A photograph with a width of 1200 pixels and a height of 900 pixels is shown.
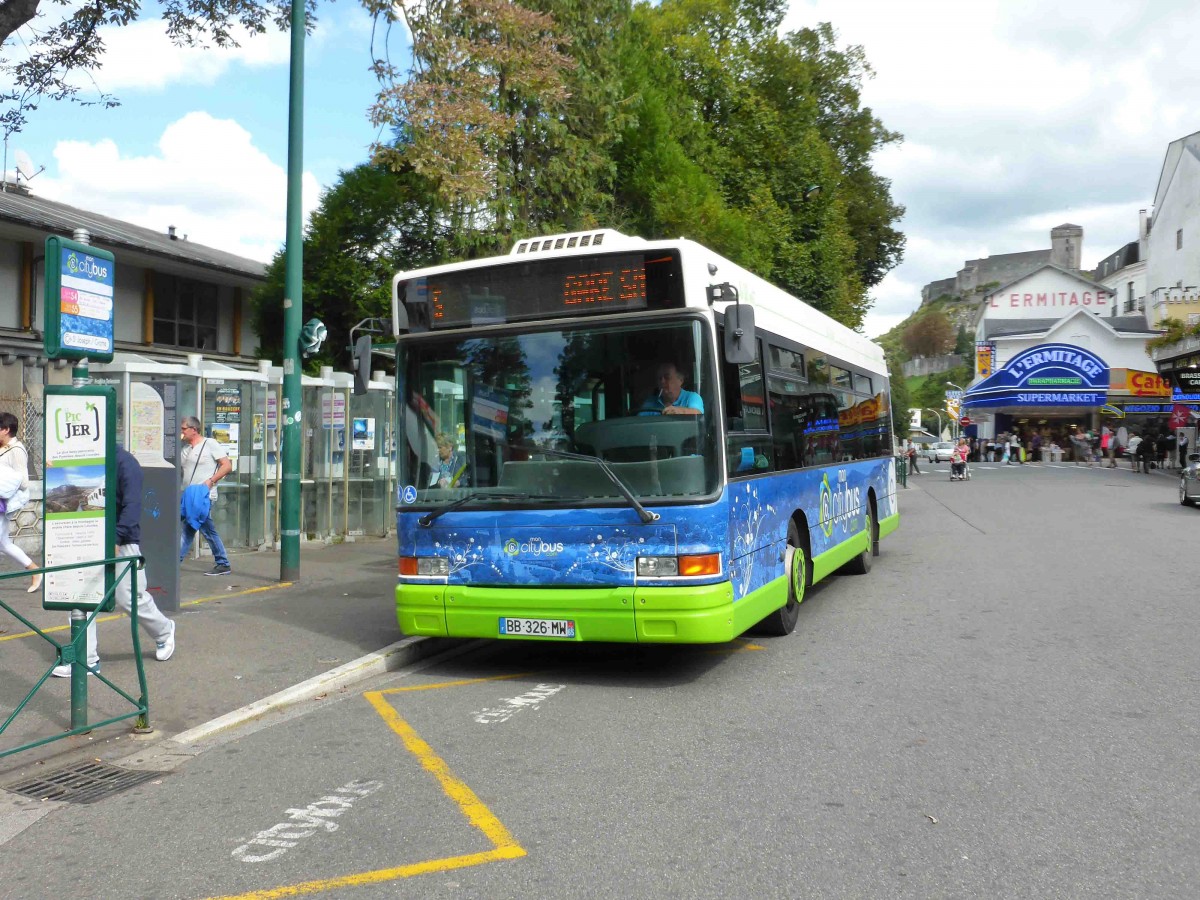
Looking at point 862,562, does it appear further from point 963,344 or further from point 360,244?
point 963,344

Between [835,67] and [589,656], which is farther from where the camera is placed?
[835,67]

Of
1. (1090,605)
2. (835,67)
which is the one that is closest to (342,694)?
(1090,605)

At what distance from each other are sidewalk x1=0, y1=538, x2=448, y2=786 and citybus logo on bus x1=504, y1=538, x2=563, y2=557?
154cm

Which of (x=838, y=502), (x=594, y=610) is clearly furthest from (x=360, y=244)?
(x=594, y=610)

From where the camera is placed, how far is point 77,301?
19.9ft

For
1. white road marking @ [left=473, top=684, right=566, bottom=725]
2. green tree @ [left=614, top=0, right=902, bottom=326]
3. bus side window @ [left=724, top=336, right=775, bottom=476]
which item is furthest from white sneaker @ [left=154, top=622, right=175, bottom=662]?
green tree @ [left=614, top=0, right=902, bottom=326]

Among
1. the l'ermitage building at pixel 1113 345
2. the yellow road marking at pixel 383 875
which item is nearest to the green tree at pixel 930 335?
the l'ermitage building at pixel 1113 345

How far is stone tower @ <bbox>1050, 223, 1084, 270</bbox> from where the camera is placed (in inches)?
4651

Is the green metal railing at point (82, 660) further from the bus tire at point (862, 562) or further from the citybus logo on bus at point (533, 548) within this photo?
the bus tire at point (862, 562)

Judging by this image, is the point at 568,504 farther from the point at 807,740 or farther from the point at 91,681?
the point at 91,681

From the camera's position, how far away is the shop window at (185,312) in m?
24.2

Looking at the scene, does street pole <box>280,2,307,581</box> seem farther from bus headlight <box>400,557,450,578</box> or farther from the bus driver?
the bus driver

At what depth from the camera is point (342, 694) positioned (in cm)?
738

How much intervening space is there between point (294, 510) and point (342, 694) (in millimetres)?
4512
